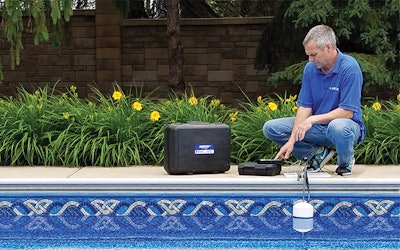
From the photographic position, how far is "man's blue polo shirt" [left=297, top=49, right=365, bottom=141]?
4.96m

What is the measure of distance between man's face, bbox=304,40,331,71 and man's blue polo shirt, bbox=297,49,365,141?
0.40 feet

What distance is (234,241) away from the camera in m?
4.43

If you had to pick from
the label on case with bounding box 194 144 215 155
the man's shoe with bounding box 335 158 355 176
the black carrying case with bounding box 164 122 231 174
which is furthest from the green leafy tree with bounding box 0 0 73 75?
the man's shoe with bounding box 335 158 355 176

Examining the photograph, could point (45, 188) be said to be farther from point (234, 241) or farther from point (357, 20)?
point (357, 20)

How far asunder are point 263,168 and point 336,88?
2.39 feet

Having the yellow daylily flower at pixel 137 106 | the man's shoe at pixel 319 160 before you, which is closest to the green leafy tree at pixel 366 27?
the yellow daylily flower at pixel 137 106

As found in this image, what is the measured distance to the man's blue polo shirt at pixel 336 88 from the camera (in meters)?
4.96

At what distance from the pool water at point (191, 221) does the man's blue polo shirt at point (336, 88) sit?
0.63 metres

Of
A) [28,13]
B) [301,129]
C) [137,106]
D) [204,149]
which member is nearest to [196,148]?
[204,149]

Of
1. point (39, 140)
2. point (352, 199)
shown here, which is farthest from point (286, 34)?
point (352, 199)

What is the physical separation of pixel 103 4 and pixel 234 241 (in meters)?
8.91

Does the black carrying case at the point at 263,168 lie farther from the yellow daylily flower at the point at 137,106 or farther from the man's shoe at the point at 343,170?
the yellow daylily flower at the point at 137,106

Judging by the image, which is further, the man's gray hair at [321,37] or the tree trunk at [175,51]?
the tree trunk at [175,51]

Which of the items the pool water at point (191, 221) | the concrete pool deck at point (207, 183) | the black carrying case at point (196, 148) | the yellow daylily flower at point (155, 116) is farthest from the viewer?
the yellow daylily flower at point (155, 116)
